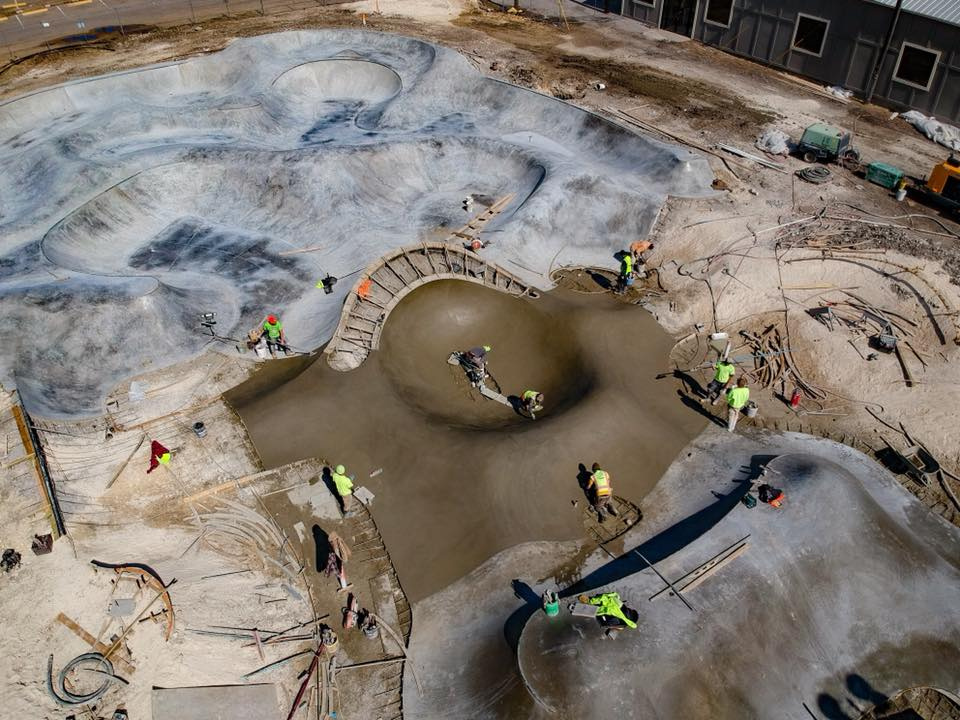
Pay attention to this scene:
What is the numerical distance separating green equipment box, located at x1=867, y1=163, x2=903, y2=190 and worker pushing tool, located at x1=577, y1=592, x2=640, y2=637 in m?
24.5

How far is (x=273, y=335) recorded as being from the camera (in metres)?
23.7

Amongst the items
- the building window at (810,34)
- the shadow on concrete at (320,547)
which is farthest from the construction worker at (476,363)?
the building window at (810,34)

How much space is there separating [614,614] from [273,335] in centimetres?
1552

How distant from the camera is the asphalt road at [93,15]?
47.7m

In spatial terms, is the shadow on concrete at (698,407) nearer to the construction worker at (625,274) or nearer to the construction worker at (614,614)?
the construction worker at (625,274)

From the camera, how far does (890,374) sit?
856 inches

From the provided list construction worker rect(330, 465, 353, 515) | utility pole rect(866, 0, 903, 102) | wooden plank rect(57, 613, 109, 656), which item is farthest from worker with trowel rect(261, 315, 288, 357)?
utility pole rect(866, 0, 903, 102)

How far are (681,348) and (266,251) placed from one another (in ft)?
62.4

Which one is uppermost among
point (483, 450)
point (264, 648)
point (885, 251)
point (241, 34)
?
point (241, 34)

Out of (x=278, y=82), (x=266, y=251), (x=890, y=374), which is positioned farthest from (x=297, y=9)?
(x=890, y=374)

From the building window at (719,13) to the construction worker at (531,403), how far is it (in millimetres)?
34353

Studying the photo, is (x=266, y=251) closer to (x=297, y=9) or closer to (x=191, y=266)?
(x=191, y=266)

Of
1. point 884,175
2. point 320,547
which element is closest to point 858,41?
point 884,175

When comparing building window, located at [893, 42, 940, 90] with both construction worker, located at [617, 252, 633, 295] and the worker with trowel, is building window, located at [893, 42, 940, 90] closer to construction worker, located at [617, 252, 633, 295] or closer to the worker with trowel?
construction worker, located at [617, 252, 633, 295]
